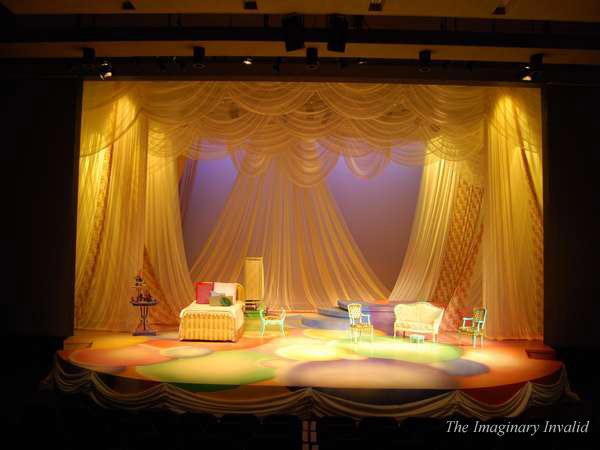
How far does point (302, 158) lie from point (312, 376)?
179 inches

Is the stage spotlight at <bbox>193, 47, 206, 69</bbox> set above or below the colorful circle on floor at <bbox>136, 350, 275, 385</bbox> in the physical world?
above

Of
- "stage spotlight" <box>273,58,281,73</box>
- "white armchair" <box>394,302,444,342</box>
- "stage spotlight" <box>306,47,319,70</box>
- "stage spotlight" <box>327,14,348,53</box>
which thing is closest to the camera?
"stage spotlight" <box>327,14,348,53</box>

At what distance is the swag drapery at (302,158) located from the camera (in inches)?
340

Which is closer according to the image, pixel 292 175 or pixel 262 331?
pixel 262 331

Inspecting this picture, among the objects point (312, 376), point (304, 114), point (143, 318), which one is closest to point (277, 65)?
point (304, 114)

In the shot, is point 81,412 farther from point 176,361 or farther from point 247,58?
point 247,58

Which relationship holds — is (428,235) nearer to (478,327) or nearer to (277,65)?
(478,327)

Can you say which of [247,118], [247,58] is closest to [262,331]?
[247,118]

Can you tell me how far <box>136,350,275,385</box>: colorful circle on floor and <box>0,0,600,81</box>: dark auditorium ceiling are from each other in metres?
3.90

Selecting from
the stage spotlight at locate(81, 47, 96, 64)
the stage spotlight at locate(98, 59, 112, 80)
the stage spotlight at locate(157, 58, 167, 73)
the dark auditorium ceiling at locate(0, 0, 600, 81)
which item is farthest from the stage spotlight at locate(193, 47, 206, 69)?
the stage spotlight at locate(81, 47, 96, 64)

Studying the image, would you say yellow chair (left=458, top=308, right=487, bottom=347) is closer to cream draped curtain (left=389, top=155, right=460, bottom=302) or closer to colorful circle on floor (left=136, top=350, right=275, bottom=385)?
cream draped curtain (left=389, top=155, right=460, bottom=302)

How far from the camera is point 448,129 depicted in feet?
28.8

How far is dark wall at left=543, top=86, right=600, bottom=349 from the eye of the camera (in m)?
7.79

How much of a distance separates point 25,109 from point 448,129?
612 cm
